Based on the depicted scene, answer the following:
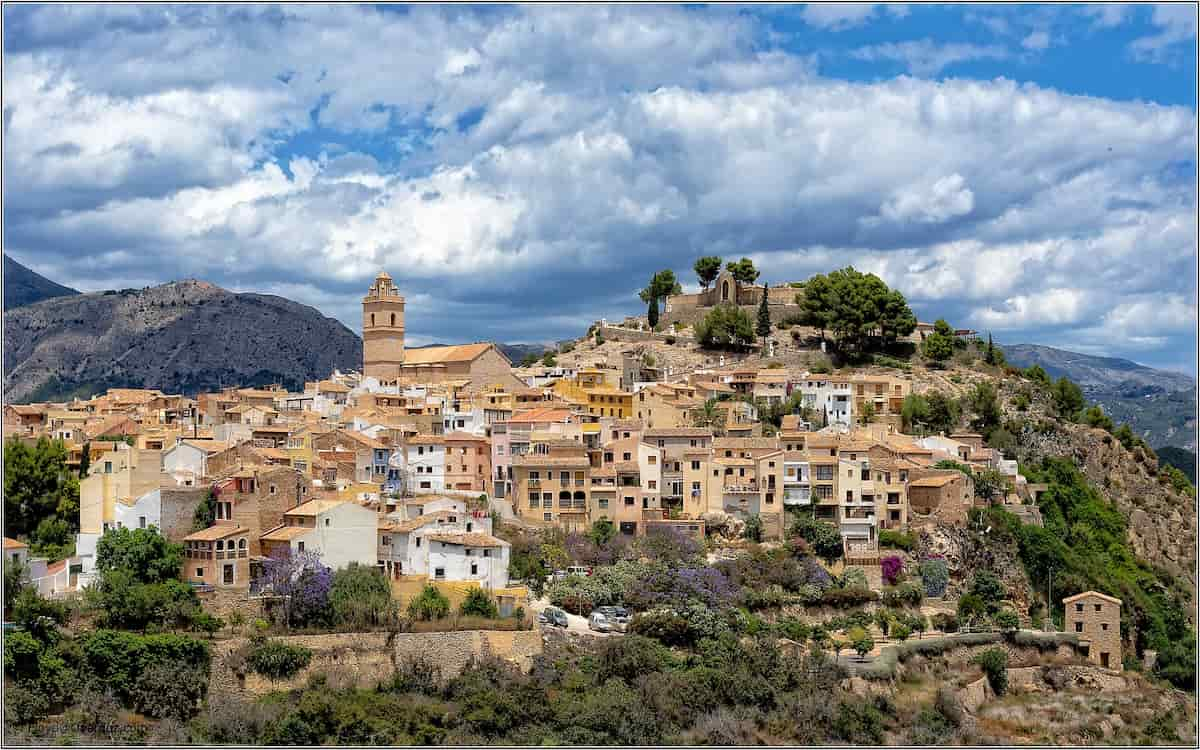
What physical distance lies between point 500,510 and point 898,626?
10.8m

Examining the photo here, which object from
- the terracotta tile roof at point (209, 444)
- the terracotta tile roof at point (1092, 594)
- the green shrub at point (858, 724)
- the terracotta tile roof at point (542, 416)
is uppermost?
the terracotta tile roof at point (542, 416)

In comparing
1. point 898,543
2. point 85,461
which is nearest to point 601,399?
point 898,543

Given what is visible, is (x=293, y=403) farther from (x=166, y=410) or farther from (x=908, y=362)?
(x=908, y=362)

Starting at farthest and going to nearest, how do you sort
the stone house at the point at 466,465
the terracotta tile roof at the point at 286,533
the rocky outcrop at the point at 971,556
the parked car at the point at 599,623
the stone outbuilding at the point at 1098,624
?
1. the stone house at the point at 466,465
2. the rocky outcrop at the point at 971,556
3. the stone outbuilding at the point at 1098,624
4. the parked car at the point at 599,623
5. the terracotta tile roof at the point at 286,533

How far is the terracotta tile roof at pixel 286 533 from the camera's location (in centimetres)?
3297

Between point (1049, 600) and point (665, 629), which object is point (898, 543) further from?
point (665, 629)

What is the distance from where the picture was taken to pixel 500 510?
39.0 metres

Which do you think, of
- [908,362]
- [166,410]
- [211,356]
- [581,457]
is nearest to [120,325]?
[211,356]

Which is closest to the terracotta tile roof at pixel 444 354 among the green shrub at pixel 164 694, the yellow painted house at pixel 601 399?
the yellow painted house at pixel 601 399

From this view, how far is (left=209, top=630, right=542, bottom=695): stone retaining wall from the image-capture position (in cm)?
2978

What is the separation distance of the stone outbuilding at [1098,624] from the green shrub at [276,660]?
20.7m

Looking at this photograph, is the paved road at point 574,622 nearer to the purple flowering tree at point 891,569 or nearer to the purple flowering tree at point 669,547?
the purple flowering tree at point 669,547

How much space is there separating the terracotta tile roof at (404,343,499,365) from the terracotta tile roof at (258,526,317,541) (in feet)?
82.1

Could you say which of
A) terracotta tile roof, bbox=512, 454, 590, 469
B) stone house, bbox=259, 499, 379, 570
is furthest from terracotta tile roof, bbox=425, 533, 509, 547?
terracotta tile roof, bbox=512, 454, 590, 469
